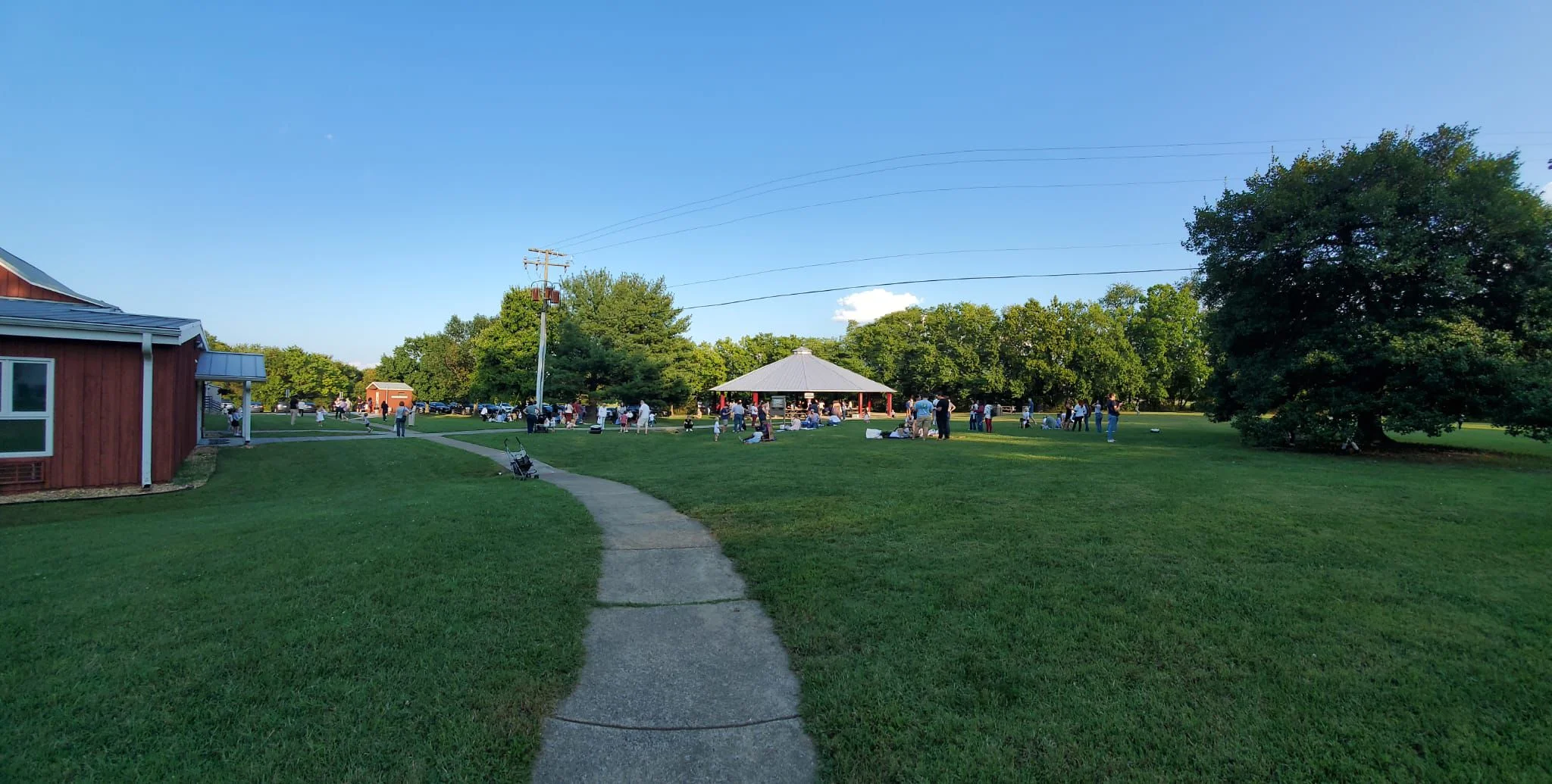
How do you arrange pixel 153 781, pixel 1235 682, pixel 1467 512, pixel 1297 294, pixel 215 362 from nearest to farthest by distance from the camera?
pixel 153 781, pixel 1235 682, pixel 1467 512, pixel 1297 294, pixel 215 362

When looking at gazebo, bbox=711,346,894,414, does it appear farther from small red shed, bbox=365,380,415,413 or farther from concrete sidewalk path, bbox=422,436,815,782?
small red shed, bbox=365,380,415,413

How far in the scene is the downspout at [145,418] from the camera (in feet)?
38.8

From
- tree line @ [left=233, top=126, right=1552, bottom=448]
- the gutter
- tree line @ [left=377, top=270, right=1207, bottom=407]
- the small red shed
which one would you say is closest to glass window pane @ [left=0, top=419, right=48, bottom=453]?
the gutter

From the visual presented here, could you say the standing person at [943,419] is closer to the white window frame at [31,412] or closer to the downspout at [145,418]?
the downspout at [145,418]

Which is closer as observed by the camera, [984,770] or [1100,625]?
[984,770]

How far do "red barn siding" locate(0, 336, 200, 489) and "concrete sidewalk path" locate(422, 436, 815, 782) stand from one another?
11392 millimetres

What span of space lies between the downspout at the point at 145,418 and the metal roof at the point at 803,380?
2700 centimetres

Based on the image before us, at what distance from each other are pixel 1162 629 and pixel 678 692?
3.04 m

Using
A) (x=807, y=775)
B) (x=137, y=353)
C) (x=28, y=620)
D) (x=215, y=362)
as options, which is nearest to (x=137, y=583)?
(x=28, y=620)

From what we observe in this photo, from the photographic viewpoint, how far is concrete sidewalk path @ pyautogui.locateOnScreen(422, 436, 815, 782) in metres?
2.98

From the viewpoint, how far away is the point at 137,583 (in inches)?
202

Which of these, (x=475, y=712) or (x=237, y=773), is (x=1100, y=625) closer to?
(x=475, y=712)

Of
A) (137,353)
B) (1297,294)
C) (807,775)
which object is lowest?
(807,775)

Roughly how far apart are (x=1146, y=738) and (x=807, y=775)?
60.6 inches
